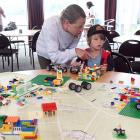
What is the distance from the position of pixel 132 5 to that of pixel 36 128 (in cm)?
654

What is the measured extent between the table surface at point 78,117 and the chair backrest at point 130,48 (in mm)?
1968

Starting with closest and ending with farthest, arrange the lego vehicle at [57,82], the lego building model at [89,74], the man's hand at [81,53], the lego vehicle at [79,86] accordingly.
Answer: the lego vehicle at [79,86], the lego vehicle at [57,82], the lego building model at [89,74], the man's hand at [81,53]

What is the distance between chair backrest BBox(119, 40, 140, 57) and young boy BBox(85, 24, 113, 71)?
1.42m

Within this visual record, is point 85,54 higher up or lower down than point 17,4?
lower down

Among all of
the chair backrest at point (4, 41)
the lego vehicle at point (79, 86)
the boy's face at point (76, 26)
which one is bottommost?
the lego vehicle at point (79, 86)

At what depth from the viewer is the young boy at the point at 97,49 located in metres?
2.04

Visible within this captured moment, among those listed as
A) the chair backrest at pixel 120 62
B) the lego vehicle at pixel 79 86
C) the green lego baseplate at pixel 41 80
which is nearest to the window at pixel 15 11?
the chair backrest at pixel 120 62

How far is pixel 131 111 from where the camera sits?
4.30ft

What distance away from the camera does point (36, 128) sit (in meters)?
1.12

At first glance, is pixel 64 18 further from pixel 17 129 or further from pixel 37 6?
pixel 37 6

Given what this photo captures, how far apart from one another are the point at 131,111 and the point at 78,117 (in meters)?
→ 0.29

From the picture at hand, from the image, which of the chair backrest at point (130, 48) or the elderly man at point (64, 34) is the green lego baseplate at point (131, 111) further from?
the chair backrest at point (130, 48)

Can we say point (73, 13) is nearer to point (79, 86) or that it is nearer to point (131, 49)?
point (79, 86)

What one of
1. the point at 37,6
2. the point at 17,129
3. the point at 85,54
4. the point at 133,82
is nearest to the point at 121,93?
the point at 133,82
